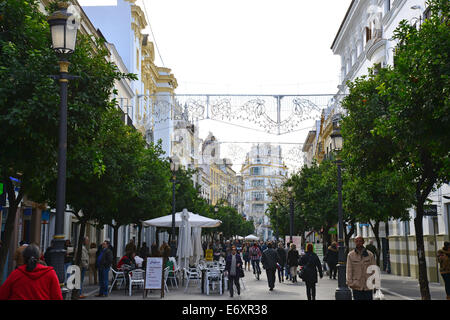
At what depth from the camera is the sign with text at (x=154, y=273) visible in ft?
55.9

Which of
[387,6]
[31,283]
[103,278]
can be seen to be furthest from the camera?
[387,6]

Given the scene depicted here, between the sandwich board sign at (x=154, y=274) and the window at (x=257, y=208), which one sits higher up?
the window at (x=257, y=208)

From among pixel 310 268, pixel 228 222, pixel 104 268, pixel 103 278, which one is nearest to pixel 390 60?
pixel 310 268

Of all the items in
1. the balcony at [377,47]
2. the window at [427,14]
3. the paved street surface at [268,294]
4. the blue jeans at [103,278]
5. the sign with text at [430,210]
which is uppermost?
the balcony at [377,47]

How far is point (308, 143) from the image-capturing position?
87250 millimetres

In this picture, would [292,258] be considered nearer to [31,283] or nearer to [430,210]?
[430,210]

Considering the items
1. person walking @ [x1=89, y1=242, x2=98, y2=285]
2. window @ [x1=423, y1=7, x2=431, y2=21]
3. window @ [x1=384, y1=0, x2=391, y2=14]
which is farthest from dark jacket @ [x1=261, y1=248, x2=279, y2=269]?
window @ [x1=384, y1=0, x2=391, y2=14]

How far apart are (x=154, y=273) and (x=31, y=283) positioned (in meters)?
11.6

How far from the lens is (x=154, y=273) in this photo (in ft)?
56.0

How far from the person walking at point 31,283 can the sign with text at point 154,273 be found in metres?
11.3

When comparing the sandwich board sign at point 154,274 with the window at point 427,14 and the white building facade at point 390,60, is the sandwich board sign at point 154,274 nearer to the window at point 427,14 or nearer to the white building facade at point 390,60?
the white building facade at point 390,60

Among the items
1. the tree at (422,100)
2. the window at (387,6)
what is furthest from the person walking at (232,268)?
the window at (387,6)

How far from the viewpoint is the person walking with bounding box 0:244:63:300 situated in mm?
5684
